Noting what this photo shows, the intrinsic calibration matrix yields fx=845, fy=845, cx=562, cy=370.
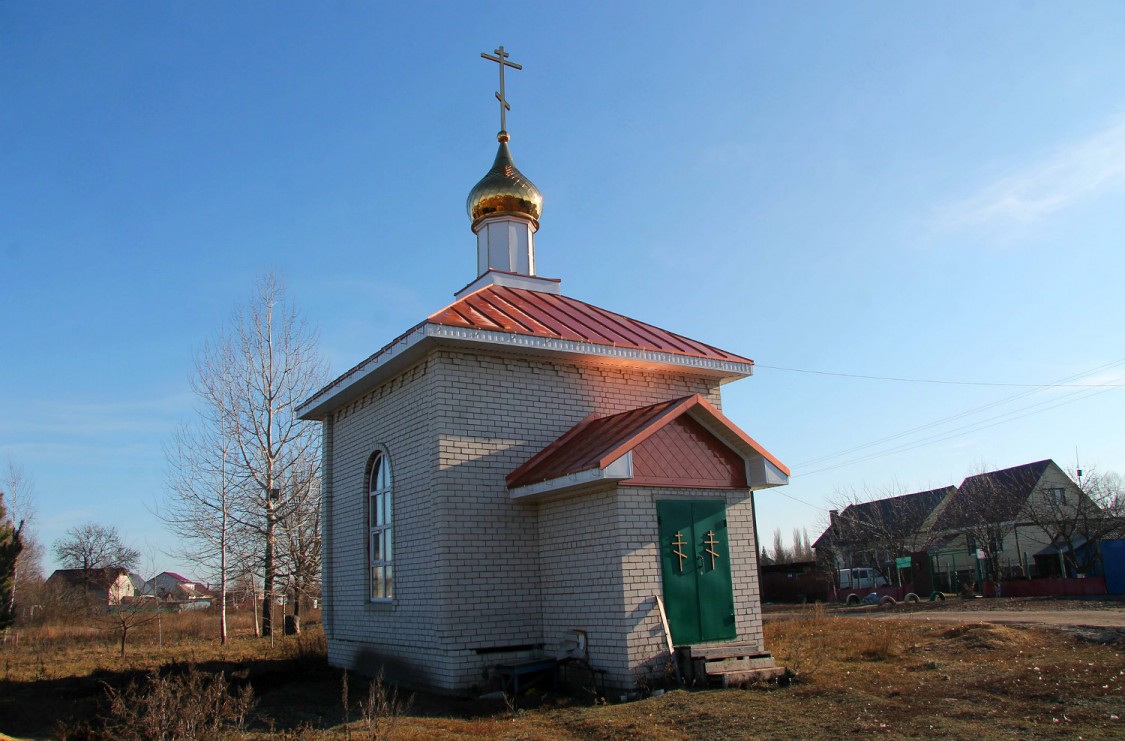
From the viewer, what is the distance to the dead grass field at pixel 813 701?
6812mm

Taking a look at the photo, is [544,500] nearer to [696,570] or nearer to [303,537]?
[696,570]

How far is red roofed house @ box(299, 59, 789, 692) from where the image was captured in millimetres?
9344

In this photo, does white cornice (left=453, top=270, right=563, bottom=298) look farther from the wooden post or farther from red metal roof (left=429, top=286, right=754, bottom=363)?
the wooden post

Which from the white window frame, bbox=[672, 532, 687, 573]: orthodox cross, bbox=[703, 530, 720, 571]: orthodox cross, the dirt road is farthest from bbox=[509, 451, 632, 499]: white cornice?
the dirt road

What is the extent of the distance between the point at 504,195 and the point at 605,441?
21.6 ft

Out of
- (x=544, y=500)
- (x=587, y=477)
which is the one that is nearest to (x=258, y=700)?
(x=544, y=500)

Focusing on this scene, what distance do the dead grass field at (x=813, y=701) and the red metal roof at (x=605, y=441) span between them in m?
2.44

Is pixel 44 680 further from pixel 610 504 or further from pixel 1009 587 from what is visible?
pixel 1009 587

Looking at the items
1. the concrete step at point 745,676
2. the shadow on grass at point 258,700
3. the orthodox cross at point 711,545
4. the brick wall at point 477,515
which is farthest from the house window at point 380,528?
the concrete step at point 745,676

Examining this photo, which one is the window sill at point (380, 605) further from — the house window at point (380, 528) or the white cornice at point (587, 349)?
the white cornice at point (587, 349)

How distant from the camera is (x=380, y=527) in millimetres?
11906

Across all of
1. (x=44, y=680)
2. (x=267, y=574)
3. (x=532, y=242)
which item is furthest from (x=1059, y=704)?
(x=267, y=574)

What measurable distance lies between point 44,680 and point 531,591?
8.23m

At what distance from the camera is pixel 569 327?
11.6 metres
